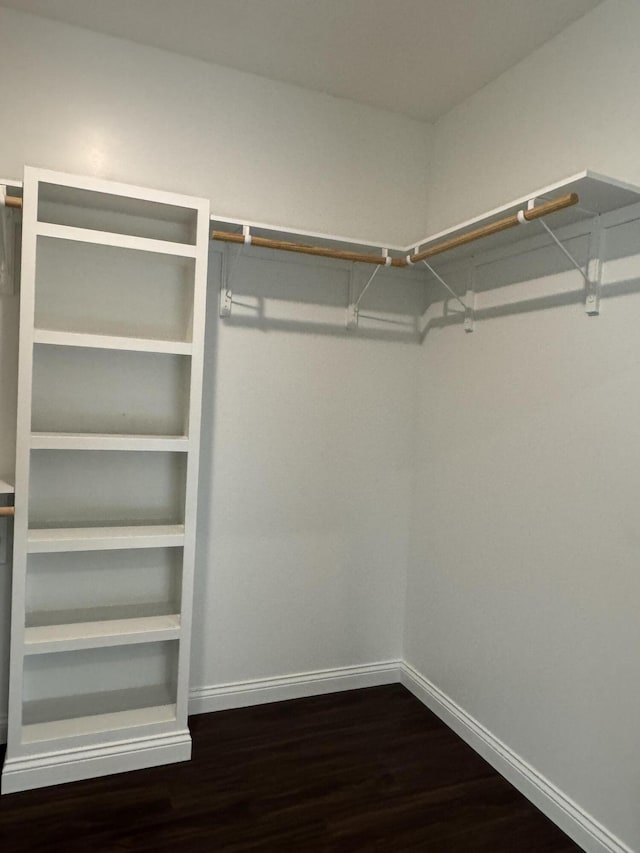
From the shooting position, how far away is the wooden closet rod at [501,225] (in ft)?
6.22

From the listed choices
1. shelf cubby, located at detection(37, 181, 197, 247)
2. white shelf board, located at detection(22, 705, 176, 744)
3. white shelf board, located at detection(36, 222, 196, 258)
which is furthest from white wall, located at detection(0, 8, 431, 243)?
white shelf board, located at detection(22, 705, 176, 744)

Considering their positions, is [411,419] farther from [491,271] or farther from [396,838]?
[396,838]

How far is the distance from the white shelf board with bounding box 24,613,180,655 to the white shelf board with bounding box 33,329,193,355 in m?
1.05

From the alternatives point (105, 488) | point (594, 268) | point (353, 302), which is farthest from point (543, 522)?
point (105, 488)

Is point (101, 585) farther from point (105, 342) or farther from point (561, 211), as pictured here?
point (561, 211)

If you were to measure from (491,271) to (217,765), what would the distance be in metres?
2.24

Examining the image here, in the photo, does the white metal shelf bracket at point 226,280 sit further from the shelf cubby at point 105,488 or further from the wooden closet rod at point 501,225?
the wooden closet rod at point 501,225

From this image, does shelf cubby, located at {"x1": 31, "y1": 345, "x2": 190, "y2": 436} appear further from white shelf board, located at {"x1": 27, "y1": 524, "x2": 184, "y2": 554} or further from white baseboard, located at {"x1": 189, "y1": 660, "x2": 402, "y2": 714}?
white baseboard, located at {"x1": 189, "y1": 660, "x2": 402, "y2": 714}

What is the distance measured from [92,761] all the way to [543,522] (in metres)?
1.86

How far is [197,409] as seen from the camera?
2.39 m

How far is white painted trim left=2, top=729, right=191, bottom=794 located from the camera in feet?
7.27

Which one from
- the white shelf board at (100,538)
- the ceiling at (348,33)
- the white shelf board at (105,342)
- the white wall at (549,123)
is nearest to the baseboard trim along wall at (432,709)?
the white shelf board at (100,538)

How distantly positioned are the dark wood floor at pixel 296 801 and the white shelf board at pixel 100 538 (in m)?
0.84

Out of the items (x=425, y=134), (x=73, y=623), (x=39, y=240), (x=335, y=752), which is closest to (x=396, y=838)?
(x=335, y=752)
